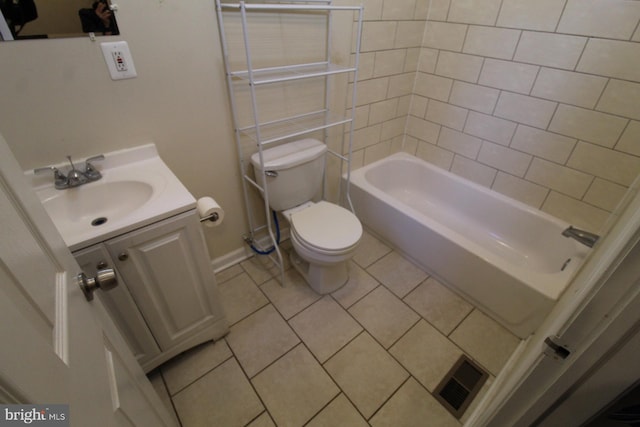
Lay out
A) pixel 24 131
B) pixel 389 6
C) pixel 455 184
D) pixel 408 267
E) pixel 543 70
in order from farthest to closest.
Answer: pixel 455 184 < pixel 408 267 < pixel 389 6 < pixel 543 70 < pixel 24 131

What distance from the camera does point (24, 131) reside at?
1.02 meters

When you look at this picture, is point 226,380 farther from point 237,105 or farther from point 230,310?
point 237,105

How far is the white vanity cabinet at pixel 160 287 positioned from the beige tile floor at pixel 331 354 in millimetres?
205

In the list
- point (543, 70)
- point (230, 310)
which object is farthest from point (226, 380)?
point (543, 70)

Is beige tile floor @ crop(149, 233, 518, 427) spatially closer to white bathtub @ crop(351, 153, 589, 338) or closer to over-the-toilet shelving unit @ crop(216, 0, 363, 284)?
white bathtub @ crop(351, 153, 589, 338)

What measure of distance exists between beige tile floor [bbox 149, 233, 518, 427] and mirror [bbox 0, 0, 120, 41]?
1326 millimetres

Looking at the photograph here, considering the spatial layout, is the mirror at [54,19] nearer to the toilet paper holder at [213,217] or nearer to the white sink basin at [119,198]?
the white sink basin at [119,198]

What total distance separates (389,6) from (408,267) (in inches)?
60.5

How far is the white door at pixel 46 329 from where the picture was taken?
294mm

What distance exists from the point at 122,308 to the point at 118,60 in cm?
89

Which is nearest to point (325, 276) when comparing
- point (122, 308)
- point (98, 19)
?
point (122, 308)

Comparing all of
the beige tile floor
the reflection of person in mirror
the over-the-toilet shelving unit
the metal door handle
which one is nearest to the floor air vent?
the beige tile floor

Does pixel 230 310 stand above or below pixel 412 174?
below

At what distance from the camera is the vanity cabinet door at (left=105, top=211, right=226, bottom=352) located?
3.28 ft
